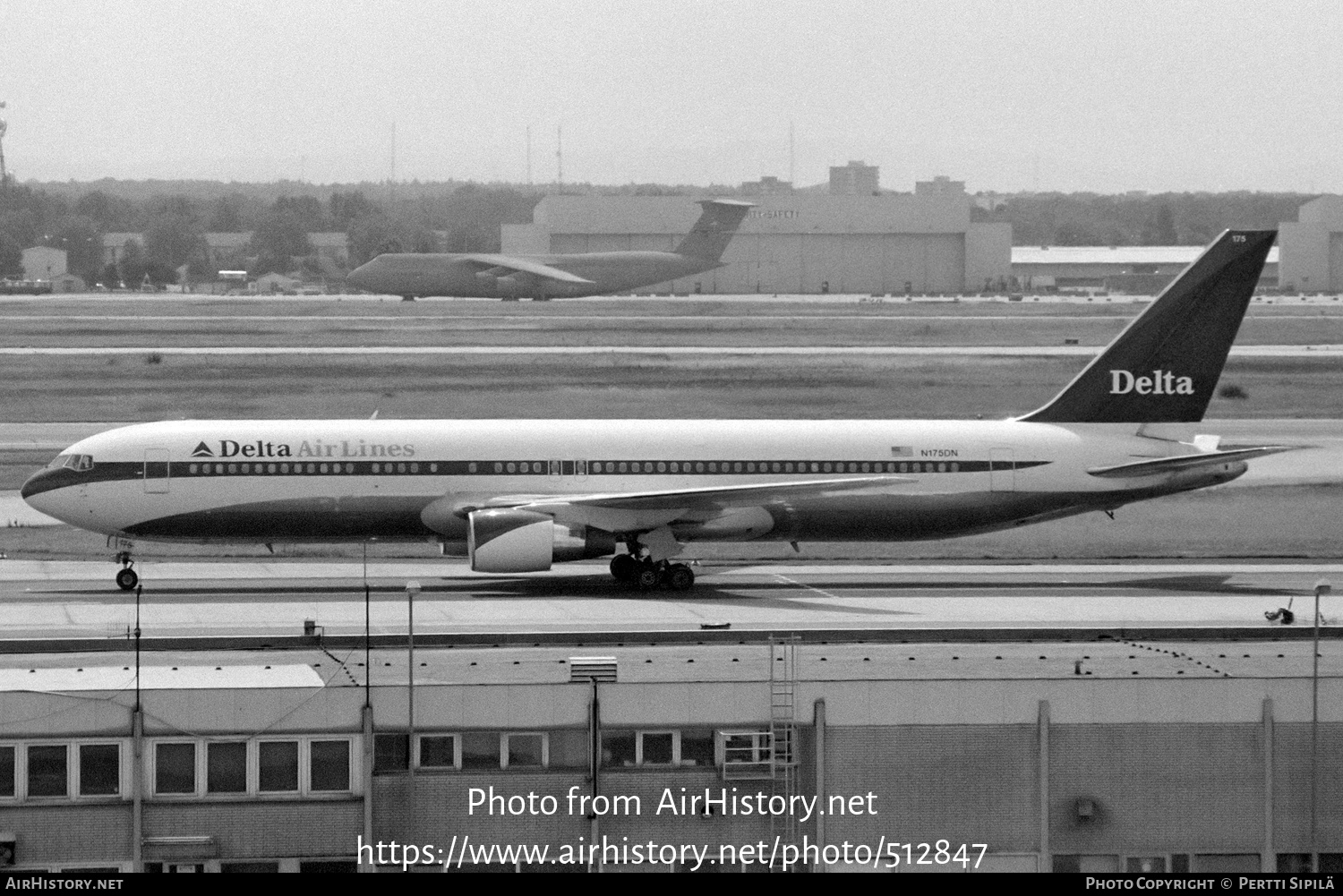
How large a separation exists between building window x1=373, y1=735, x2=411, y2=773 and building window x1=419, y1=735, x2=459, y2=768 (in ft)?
0.68

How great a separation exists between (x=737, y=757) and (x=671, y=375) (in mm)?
67647

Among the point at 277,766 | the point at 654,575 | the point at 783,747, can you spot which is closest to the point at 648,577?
the point at 654,575

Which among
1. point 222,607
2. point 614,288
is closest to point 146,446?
point 222,607

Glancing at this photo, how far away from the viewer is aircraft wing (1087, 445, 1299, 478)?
47.7 m

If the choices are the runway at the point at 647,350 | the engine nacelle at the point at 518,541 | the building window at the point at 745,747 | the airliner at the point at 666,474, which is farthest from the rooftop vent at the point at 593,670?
the runway at the point at 647,350

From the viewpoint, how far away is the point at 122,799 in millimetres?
28547

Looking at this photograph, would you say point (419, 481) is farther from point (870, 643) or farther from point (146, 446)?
point (870, 643)

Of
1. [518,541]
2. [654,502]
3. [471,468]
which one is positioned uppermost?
[471,468]

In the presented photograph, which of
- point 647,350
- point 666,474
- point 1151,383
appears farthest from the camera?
point 647,350

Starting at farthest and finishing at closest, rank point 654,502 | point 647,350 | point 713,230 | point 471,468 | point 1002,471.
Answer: point 713,230 < point 647,350 < point 1002,471 < point 471,468 < point 654,502

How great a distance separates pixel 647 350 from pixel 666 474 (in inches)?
2553

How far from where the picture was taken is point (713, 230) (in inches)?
6998

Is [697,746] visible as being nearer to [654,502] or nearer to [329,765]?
[329,765]

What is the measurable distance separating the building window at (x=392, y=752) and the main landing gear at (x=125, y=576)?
17.0m
